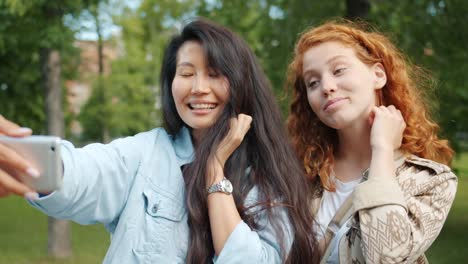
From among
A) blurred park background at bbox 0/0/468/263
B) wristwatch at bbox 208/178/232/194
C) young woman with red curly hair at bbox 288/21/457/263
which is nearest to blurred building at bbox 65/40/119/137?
blurred park background at bbox 0/0/468/263

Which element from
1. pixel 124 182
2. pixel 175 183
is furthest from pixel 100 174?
pixel 175 183

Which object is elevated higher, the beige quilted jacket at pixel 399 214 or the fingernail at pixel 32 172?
the fingernail at pixel 32 172

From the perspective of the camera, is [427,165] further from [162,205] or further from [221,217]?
[162,205]

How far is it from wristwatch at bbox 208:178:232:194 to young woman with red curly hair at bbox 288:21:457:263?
46 cm

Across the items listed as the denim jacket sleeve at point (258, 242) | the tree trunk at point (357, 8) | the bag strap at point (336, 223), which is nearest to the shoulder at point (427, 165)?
the bag strap at point (336, 223)

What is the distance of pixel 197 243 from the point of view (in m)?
2.09

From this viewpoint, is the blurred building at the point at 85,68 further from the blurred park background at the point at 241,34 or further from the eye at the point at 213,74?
the eye at the point at 213,74

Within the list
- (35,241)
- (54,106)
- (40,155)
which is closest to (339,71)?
(40,155)

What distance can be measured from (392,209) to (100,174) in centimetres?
98

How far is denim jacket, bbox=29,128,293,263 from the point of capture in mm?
1968

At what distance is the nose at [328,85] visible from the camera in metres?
2.41

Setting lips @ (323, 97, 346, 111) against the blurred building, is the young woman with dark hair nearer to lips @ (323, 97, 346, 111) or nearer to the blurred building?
lips @ (323, 97, 346, 111)

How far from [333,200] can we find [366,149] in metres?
0.25

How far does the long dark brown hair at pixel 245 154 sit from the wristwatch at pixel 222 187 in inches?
1.2
